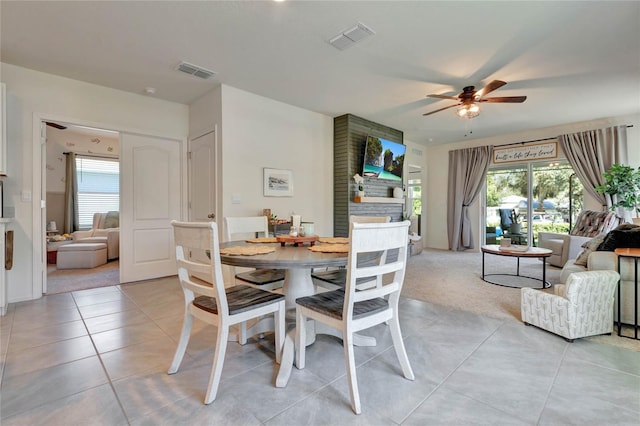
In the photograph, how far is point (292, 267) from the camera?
1.55 m

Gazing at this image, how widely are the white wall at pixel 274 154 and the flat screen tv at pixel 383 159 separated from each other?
65cm

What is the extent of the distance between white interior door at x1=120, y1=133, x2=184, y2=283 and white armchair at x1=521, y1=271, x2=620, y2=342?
14.5ft

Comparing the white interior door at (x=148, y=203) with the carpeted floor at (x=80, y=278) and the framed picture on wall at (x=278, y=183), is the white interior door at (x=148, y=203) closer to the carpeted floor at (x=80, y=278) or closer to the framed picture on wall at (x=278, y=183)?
the carpeted floor at (x=80, y=278)

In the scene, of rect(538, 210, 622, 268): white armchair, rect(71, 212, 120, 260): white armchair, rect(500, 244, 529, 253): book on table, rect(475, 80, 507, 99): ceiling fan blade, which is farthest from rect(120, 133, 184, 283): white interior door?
rect(538, 210, 622, 268): white armchair

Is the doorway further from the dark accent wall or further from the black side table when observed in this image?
the black side table

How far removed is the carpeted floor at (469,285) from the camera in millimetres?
2805

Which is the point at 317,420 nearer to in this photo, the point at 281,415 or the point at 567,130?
the point at 281,415

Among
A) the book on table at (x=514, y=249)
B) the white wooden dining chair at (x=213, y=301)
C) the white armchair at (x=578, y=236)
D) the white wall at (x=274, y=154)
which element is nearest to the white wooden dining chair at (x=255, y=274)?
the white wooden dining chair at (x=213, y=301)

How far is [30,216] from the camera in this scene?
10.6 feet

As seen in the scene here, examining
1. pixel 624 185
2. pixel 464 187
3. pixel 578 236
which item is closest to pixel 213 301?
pixel 578 236

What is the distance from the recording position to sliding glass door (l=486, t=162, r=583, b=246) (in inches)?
226

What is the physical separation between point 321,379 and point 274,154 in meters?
3.19

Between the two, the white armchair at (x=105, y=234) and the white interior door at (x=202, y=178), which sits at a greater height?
the white interior door at (x=202, y=178)

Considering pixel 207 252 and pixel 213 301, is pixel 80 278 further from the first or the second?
pixel 207 252
